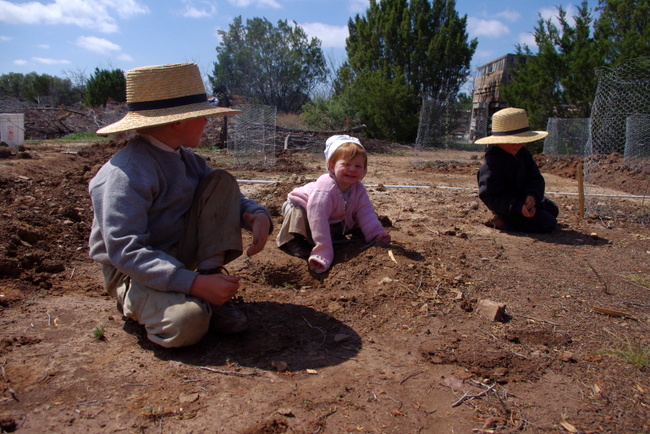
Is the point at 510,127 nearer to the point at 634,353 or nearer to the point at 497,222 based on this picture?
the point at 497,222

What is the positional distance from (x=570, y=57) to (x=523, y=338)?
15.9 metres

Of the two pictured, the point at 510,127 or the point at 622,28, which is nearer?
the point at 510,127

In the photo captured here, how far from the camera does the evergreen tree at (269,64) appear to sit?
112 ft

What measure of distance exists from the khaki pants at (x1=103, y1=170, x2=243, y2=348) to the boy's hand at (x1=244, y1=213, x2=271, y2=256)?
0.23 ft

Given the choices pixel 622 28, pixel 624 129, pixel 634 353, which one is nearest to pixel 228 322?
pixel 634 353

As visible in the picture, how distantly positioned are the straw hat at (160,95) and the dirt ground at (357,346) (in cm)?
108

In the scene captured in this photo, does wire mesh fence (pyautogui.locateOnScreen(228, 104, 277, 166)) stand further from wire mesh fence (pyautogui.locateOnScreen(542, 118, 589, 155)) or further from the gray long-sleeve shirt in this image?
the gray long-sleeve shirt

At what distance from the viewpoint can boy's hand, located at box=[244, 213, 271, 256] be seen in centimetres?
258

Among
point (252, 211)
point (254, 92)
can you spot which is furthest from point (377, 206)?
point (254, 92)

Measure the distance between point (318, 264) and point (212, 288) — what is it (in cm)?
129

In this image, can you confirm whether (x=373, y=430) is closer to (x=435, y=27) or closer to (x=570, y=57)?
(x=570, y=57)

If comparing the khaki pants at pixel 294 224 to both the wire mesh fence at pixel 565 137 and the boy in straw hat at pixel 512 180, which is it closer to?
the boy in straw hat at pixel 512 180

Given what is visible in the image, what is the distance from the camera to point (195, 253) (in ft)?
8.48

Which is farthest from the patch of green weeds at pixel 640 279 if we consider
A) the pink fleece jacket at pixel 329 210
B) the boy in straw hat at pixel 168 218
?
the boy in straw hat at pixel 168 218
